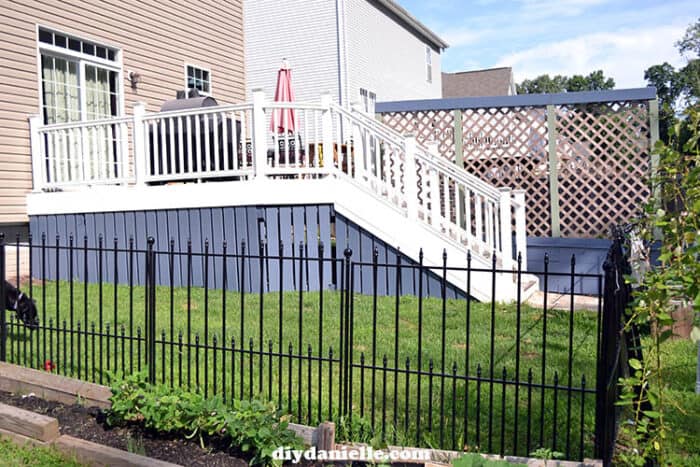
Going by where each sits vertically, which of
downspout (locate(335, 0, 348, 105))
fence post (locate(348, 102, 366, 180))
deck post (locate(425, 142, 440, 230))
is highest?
downspout (locate(335, 0, 348, 105))

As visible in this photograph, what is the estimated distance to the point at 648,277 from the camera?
2.61m

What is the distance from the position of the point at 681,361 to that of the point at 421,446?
2.93 metres

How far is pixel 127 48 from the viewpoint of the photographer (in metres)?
11.8

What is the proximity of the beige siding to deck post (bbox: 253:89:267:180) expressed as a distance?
4.08 meters

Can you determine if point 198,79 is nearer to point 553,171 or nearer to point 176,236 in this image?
point 176,236

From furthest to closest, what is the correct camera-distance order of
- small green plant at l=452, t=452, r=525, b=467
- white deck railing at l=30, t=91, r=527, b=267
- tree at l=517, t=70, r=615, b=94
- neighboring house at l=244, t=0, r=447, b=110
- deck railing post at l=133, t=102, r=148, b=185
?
tree at l=517, t=70, r=615, b=94 < neighboring house at l=244, t=0, r=447, b=110 < deck railing post at l=133, t=102, r=148, b=185 < white deck railing at l=30, t=91, r=527, b=267 < small green plant at l=452, t=452, r=525, b=467

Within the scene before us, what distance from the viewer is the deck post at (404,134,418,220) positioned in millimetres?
8031

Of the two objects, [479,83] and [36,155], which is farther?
[479,83]

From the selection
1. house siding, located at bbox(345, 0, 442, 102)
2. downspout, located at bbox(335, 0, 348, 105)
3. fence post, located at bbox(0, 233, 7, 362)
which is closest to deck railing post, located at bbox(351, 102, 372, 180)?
fence post, located at bbox(0, 233, 7, 362)

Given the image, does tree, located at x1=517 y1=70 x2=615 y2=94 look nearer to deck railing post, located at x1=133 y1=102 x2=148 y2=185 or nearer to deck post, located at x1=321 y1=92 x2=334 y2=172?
deck post, located at x1=321 y1=92 x2=334 y2=172

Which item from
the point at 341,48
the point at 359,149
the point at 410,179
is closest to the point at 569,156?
the point at 410,179

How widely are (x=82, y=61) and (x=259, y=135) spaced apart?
4665 millimetres

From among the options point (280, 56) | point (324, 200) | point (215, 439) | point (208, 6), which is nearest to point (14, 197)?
point (324, 200)

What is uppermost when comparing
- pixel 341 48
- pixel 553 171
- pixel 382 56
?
pixel 382 56
